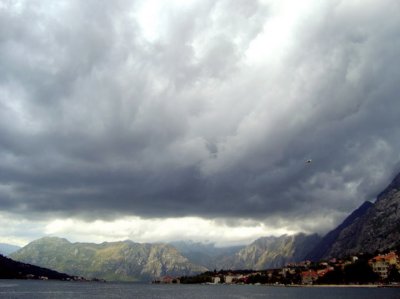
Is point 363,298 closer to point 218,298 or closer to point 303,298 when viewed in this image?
point 303,298

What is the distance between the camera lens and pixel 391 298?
152m

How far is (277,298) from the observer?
7490 inches

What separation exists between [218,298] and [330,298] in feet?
161

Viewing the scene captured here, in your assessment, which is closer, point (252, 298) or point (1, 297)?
point (1, 297)

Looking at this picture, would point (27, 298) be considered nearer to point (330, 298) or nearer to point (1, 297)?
point (1, 297)

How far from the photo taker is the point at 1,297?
584ft

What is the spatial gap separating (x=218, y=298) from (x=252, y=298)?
49.8 ft

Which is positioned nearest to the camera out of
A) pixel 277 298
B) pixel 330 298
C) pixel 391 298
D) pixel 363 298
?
pixel 391 298

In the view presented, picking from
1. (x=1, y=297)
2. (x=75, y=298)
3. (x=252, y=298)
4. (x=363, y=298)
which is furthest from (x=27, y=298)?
(x=363, y=298)

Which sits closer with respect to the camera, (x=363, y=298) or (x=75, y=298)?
(x=363, y=298)

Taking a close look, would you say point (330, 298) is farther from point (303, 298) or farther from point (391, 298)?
point (391, 298)

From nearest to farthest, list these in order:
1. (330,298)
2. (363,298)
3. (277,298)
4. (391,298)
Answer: (391,298) < (363,298) < (330,298) < (277,298)

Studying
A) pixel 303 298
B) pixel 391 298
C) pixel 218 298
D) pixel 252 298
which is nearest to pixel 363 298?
pixel 391 298

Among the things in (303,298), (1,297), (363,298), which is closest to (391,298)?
(363,298)
